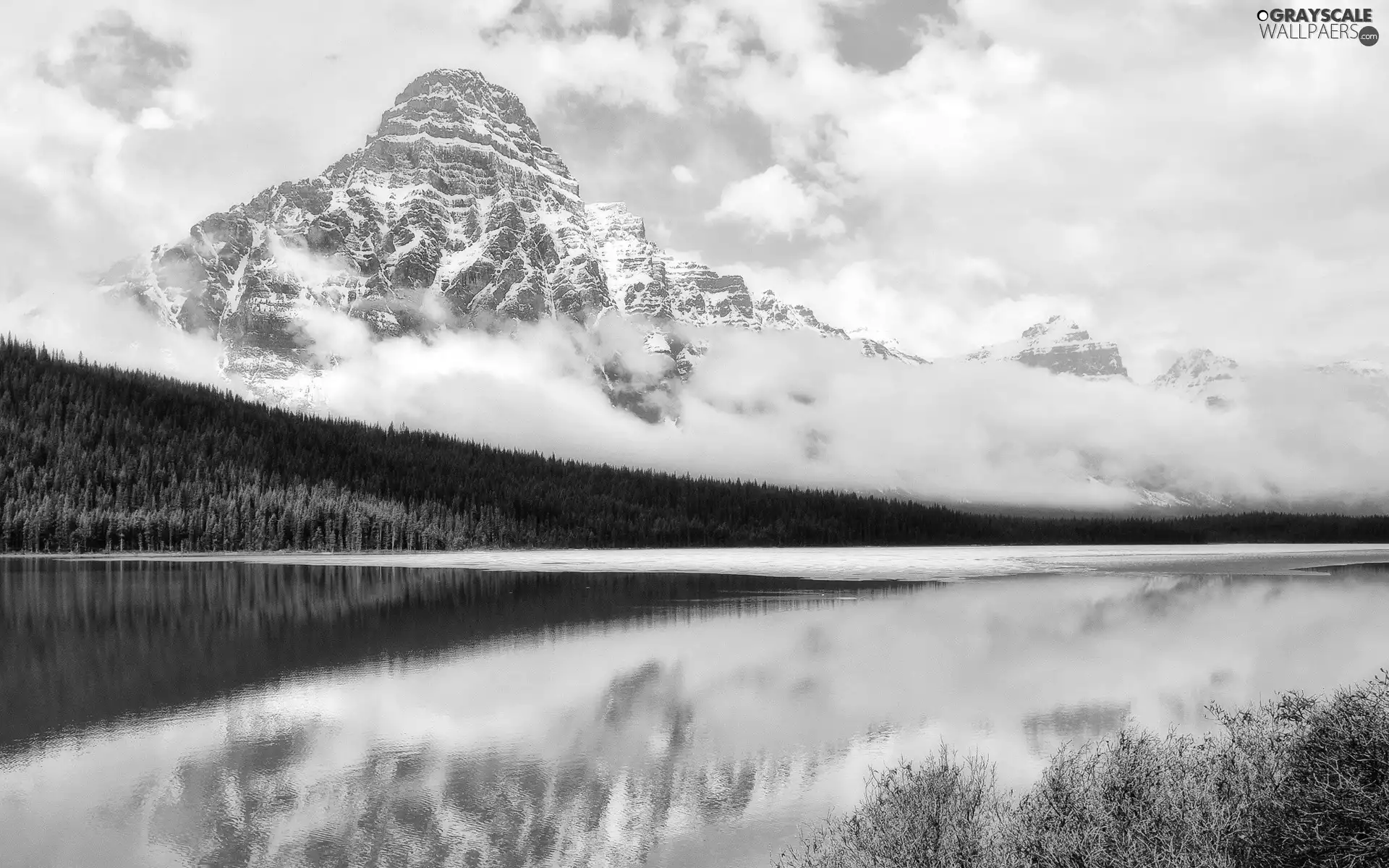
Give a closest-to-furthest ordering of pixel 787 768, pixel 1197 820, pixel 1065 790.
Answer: pixel 1197 820 → pixel 1065 790 → pixel 787 768

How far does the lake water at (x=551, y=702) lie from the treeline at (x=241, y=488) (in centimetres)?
7997

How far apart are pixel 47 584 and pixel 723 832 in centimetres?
7380

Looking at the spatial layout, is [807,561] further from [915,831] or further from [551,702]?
[915,831]

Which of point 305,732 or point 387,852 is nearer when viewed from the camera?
point 387,852

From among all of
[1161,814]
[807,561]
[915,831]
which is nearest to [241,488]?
[807,561]

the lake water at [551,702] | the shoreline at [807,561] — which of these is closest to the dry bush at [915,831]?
the lake water at [551,702]

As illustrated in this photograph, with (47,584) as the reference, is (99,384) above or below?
above

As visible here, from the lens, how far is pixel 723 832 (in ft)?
68.7

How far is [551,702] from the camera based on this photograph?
32.5 m

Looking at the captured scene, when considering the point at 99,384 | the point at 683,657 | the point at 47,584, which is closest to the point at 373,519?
the point at 99,384

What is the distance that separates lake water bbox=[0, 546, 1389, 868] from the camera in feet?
68.2

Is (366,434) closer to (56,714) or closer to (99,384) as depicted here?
(99,384)

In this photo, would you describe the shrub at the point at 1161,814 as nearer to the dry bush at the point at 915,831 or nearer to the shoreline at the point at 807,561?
the dry bush at the point at 915,831

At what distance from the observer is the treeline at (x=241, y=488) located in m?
147
